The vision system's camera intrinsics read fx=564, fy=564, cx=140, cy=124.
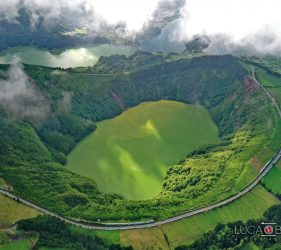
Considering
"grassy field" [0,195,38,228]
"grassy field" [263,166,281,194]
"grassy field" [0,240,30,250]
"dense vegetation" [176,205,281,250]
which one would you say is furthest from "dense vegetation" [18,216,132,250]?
"grassy field" [263,166,281,194]

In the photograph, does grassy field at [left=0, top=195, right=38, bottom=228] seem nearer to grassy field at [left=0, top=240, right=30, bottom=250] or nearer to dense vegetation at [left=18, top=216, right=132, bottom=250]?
dense vegetation at [left=18, top=216, right=132, bottom=250]

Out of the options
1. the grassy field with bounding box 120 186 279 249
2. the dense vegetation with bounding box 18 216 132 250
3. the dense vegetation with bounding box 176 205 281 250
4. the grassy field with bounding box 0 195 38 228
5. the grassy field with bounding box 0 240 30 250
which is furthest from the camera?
the dense vegetation with bounding box 176 205 281 250

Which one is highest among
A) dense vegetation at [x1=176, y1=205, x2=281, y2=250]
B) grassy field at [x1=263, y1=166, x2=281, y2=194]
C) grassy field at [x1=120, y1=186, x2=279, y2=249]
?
grassy field at [x1=263, y1=166, x2=281, y2=194]

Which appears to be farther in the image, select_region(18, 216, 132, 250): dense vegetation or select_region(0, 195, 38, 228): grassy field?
select_region(0, 195, 38, 228): grassy field

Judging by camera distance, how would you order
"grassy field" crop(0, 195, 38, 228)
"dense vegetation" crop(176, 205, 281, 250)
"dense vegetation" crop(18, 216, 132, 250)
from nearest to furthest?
"dense vegetation" crop(18, 216, 132, 250), "grassy field" crop(0, 195, 38, 228), "dense vegetation" crop(176, 205, 281, 250)

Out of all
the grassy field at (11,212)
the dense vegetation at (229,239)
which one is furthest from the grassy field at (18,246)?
the dense vegetation at (229,239)

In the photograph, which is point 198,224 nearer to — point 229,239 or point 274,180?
point 229,239

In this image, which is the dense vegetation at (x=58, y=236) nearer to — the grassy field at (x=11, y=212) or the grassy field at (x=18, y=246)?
the grassy field at (x=18, y=246)

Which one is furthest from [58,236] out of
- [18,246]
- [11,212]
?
[11,212]
